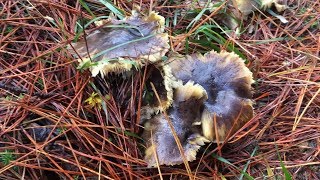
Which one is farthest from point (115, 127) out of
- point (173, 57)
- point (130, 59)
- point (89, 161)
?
point (173, 57)

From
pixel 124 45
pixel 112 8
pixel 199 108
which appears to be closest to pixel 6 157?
pixel 124 45

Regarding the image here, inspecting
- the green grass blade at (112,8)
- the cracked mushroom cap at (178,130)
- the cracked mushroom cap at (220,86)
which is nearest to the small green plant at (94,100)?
the cracked mushroom cap at (178,130)

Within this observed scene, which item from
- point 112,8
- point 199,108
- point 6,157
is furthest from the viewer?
point 112,8

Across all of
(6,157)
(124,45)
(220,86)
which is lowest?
(6,157)

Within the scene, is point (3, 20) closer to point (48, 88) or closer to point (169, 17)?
point (48, 88)

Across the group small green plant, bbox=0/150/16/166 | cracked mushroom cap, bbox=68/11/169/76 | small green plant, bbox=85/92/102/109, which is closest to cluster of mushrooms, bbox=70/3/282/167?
cracked mushroom cap, bbox=68/11/169/76

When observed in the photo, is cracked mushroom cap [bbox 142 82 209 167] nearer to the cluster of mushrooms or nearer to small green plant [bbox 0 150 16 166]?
the cluster of mushrooms

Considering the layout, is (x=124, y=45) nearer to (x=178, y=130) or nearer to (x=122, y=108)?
(x=122, y=108)
